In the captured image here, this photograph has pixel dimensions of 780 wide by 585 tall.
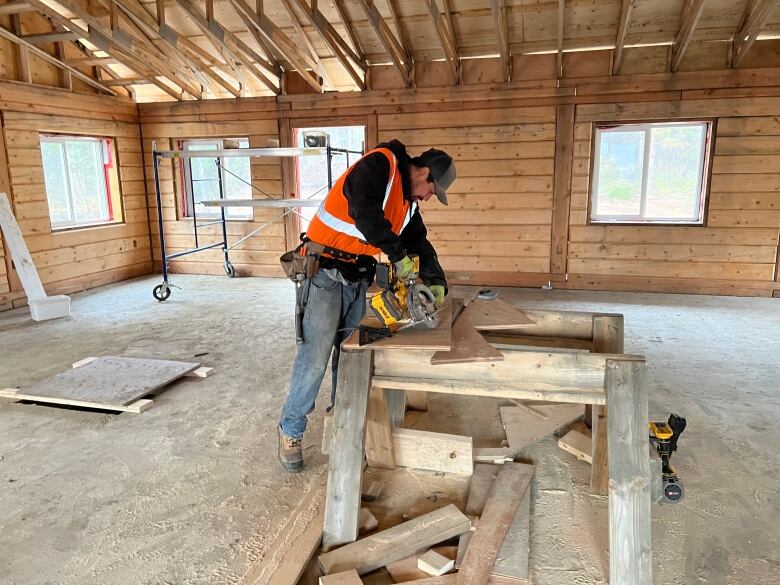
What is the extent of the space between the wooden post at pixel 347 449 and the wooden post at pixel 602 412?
95 centimetres

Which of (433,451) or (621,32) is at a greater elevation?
(621,32)

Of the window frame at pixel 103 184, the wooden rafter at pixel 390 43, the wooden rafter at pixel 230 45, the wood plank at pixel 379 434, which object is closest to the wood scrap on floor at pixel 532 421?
the wood plank at pixel 379 434

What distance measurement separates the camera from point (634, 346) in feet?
13.5

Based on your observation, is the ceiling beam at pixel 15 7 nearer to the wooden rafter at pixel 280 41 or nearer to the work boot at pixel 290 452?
the wooden rafter at pixel 280 41

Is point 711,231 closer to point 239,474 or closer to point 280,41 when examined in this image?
point 280,41

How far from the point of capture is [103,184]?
683 cm

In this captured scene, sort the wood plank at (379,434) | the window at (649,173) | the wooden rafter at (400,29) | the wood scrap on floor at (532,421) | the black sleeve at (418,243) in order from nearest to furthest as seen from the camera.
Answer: the wood plank at (379,434), the black sleeve at (418,243), the wood scrap on floor at (532,421), the wooden rafter at (400,29), the window at (649,173)

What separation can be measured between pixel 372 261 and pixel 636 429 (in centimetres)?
124

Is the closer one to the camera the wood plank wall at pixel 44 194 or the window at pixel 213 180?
the wood plank wall at pixel 44 194

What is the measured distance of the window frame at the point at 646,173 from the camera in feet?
18.4

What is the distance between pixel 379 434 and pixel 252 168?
212 inches

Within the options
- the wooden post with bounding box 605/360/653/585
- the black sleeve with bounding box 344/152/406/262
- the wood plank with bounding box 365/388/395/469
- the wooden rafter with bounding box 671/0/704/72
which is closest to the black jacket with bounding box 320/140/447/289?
the black sleeve with bounding box 344/152/406/262

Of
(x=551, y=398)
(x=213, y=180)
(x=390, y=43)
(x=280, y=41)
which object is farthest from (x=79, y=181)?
(x=551, y=398)

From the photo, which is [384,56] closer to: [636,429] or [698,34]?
[698,34]
